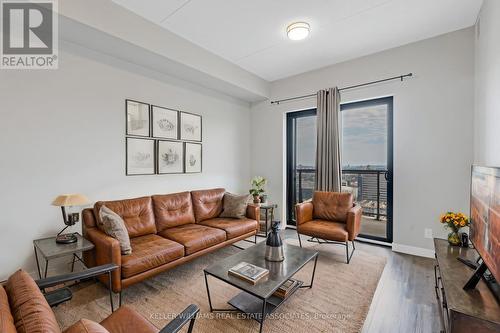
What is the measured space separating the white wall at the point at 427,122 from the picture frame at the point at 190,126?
2.56 metres

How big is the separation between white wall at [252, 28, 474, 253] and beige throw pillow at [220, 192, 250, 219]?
2228mm

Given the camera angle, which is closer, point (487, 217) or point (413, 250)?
point (487, 217)

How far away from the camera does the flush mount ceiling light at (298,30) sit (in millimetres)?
2770

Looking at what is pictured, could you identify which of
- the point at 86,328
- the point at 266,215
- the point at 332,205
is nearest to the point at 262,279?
the point at 86,328

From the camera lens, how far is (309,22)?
9.08 ft

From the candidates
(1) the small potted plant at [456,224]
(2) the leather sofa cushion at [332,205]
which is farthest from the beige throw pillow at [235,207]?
(1) the small potted plant at [456,224]

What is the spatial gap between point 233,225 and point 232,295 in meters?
1.10

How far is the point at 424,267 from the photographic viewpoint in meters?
2.79

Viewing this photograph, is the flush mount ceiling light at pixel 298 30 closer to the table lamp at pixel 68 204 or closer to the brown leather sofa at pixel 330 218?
the brown leather sofa at pixel 330 218

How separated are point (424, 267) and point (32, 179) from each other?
177 inches

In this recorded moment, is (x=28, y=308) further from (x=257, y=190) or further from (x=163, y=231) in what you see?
(x=257, y=190)

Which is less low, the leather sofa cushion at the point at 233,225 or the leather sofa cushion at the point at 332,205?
the leather sofa cushion at the point at 332,205

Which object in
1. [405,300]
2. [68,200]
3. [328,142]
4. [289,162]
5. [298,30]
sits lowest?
[405,300]

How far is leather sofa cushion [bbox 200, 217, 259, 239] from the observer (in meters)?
3.10
